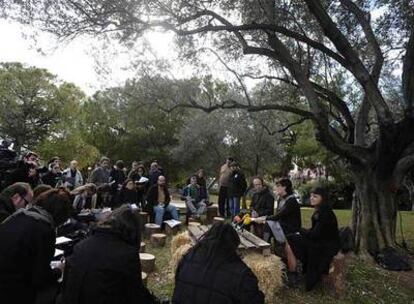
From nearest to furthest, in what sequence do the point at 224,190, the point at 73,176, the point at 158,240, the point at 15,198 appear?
the point at 15,198 < the point at 158,240 < the point at 73,176 < the point at 224,190

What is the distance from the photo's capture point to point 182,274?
3244mm

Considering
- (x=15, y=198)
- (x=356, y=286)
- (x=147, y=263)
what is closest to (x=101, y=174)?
(x=147, y=263)

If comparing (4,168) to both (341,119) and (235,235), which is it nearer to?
(235,235)

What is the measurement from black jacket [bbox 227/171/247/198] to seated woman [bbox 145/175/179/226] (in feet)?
7.51

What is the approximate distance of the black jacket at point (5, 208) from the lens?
484 centimetres

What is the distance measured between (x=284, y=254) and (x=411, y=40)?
5886mm

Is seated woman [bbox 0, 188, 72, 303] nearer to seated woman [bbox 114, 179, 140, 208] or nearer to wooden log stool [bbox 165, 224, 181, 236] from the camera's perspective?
wooden log stool [bbox 165, 224, 181, 236]

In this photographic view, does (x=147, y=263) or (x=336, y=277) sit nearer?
(x=336, y=277)

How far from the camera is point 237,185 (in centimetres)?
1305

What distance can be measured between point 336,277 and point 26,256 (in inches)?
185

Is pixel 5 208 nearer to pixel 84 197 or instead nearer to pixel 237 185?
pixel 84 197

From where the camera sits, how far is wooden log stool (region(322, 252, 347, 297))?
264 inches

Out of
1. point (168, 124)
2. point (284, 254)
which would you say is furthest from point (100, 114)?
point (284, 254)

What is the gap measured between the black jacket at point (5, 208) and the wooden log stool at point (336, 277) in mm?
4533
